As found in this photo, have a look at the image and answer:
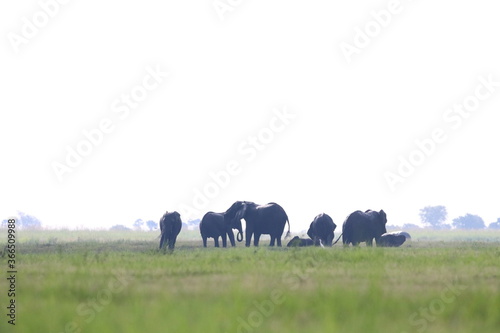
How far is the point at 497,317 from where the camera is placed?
32.2ft

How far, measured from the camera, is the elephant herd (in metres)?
29.8

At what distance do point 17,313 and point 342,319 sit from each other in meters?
4.63

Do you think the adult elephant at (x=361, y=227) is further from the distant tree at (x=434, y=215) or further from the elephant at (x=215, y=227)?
the distant tree at (x=434, y=215)

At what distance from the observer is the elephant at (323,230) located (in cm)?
3122

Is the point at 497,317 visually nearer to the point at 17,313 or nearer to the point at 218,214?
the point at 17,313

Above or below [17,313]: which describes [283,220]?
above

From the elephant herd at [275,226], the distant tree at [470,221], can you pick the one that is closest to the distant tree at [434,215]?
the distant tree at [470,221]

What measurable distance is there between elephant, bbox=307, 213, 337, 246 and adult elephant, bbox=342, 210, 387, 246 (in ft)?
3.62

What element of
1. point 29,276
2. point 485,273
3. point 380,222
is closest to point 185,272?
point 29,276
